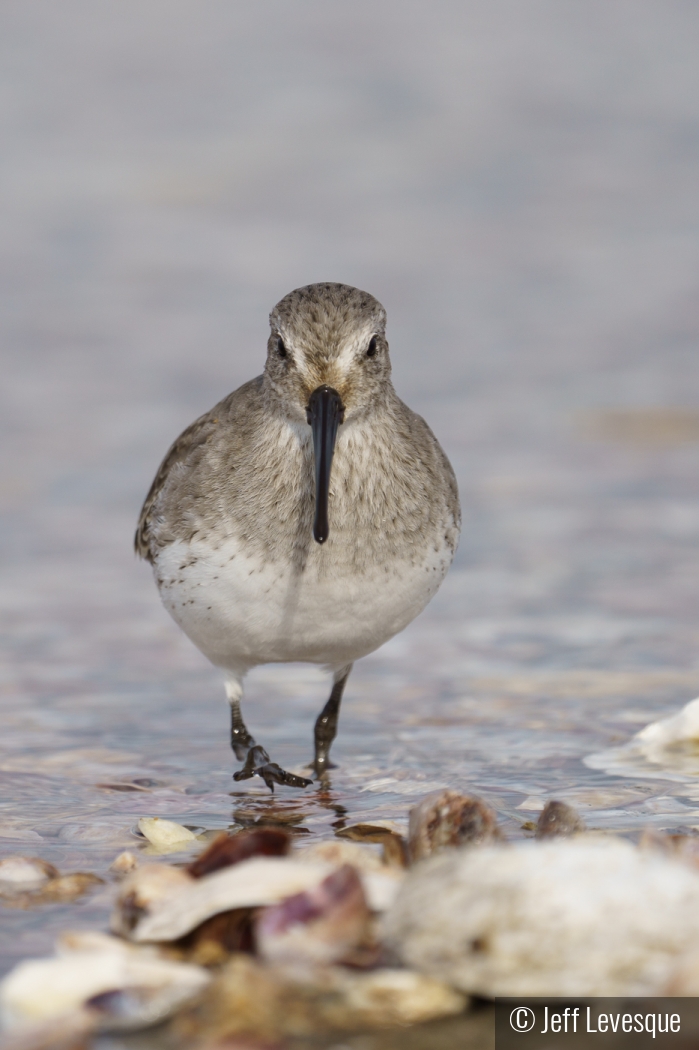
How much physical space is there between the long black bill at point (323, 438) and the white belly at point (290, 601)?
0.74ft

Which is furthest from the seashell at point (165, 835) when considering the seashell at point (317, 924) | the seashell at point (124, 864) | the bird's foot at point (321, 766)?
the seashell at point (317, 924)

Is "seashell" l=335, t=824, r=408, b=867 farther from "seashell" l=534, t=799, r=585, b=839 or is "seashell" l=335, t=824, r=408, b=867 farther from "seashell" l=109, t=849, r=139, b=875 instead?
"seashell" l=109, t=849, r=139, b=875

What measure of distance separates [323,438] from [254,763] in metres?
1.54

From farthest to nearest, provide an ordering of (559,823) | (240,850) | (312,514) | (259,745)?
(259,745), (312,514), (559,823), (240,850)

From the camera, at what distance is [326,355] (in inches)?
219

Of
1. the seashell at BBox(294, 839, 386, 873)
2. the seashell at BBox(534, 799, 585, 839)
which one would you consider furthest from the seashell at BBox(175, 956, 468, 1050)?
the seashell at BBox(534, 799, 585, 839)

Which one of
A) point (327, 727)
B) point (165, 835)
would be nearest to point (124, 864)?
point (165, 835)

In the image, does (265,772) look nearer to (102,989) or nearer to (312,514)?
(312,514)

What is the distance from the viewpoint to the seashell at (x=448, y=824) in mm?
4441

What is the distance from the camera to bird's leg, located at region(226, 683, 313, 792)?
600 cm

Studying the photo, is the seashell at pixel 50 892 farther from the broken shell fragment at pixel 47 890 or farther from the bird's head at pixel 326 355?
the bird's head at pixel 326 355

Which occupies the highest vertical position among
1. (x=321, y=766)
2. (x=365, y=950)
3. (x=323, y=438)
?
(x=323, y=438)

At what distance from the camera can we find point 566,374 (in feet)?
45.5

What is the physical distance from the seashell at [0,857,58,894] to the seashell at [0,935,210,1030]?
35.8 inches
